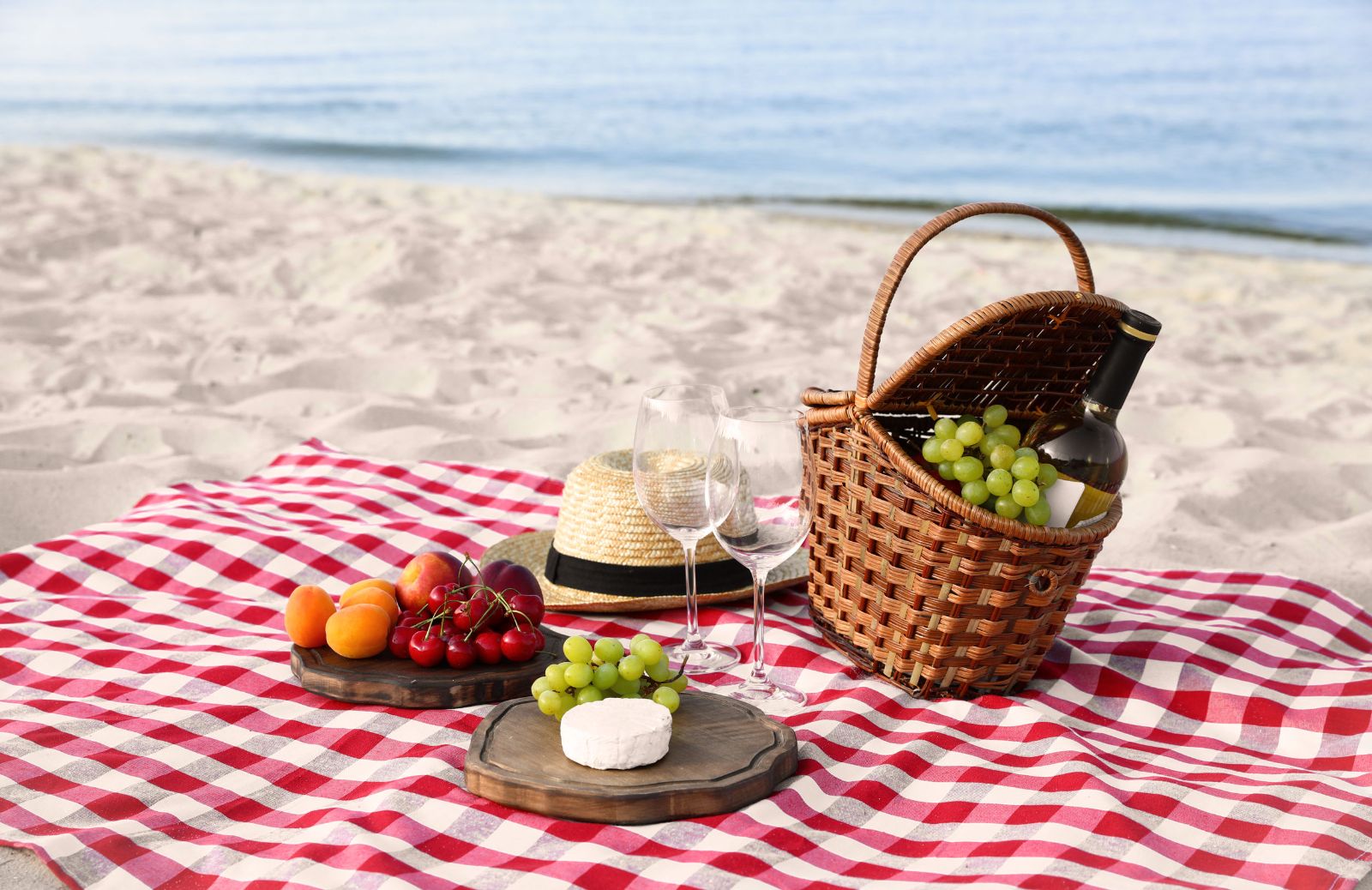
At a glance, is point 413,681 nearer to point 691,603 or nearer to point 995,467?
point 691,603

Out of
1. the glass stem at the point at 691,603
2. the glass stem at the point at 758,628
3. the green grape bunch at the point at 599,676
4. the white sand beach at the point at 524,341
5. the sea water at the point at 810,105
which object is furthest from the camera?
the sea water at the point at 810,105

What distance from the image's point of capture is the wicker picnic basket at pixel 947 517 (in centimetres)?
203

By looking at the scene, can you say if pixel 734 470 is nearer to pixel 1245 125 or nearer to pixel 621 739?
pixel 621 739

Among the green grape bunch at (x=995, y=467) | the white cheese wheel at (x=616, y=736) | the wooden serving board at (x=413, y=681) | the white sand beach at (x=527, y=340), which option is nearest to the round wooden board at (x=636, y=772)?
the white cheese wheel at (x=616, y=736)

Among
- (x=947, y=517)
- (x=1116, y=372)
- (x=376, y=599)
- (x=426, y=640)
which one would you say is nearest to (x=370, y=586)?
(x=376, y=599)

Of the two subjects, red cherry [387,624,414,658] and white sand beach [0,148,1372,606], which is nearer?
red cherry [387,624,414,658]

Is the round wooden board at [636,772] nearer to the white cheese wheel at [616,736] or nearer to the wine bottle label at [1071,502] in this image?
the white cheese wheel at [616,736]

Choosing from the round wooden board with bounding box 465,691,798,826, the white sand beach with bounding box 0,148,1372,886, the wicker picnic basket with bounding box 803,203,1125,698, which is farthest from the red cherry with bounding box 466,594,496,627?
the white sand beach with bounding box 0,148,1372,886

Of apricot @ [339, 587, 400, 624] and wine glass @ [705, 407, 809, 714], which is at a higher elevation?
wine glass @ [705, 407, 809, 714]

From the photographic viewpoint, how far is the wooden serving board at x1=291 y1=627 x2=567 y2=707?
213 cm

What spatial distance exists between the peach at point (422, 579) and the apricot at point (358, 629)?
0.07 meters

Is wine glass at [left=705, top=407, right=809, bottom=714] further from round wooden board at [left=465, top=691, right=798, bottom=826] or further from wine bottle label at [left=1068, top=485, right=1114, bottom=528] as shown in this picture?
wine bottle label at [left=1068, top=485, right=1114, bottom=528]

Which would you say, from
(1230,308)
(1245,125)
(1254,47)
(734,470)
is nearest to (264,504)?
(734,470)

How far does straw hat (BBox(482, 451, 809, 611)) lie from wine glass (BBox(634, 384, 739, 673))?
0.38 m
